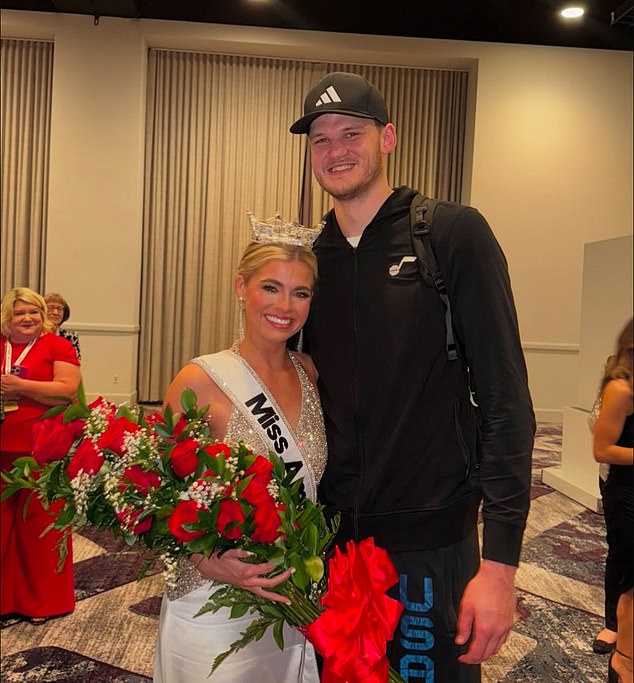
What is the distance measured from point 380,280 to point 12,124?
479 cm

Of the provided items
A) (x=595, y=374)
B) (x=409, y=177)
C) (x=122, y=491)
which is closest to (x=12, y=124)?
(x=409, y=177)

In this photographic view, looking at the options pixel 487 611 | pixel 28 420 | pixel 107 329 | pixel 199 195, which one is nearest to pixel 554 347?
pixel 487 611

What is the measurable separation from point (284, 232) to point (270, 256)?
2.7 inches

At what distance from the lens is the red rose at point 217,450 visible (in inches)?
42.4

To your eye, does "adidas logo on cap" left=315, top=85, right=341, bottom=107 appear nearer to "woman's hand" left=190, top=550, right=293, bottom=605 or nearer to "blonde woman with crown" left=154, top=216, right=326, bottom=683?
"blonde woman with crown" left=154, top=216, right=326, bottom=683

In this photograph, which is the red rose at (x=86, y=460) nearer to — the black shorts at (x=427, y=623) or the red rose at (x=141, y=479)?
the red rose at (x=141, y=479)

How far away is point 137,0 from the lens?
2357mm

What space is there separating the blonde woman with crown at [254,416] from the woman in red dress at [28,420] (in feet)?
2.21

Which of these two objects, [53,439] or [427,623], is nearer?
[53,439]

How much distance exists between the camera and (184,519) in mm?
997

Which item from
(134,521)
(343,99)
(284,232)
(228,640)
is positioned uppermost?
(343,99)

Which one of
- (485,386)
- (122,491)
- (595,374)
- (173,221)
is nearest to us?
(595,374)

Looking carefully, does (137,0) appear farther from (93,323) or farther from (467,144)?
(93,323)

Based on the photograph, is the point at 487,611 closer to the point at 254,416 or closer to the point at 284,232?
the point at 254,416
